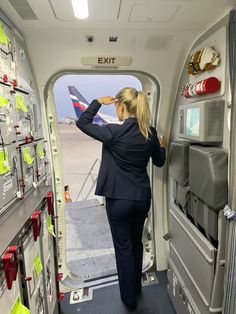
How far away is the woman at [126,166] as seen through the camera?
2025 mm

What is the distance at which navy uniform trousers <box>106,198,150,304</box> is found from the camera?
7.03 ft

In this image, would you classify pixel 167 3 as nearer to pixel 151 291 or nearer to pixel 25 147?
pixel 25 147

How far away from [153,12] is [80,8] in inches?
18.6

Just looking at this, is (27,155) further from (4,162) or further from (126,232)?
(126,232)

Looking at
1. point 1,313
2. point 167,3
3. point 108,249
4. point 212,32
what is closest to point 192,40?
point 212,32

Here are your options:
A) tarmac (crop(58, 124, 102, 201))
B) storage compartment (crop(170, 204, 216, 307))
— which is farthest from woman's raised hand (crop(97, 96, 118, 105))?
tarmac (crop(58, 124, 102, 201))

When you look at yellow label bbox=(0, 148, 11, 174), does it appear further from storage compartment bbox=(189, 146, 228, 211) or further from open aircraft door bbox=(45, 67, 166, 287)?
storage compartment bbox=(189, 146, 228, 211)

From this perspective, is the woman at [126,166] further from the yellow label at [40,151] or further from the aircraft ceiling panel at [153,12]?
the aircraft ceiling panel at [153,12]

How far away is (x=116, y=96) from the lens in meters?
2.16

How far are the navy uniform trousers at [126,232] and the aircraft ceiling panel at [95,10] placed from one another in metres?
1.36

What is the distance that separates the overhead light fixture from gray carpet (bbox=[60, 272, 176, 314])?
239cm

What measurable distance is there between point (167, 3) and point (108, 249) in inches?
119

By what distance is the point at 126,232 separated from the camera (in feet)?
7.28

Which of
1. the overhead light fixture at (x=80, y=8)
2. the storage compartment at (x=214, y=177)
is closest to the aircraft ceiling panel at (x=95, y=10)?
the overhead light fixture at (x=80, y=8)
